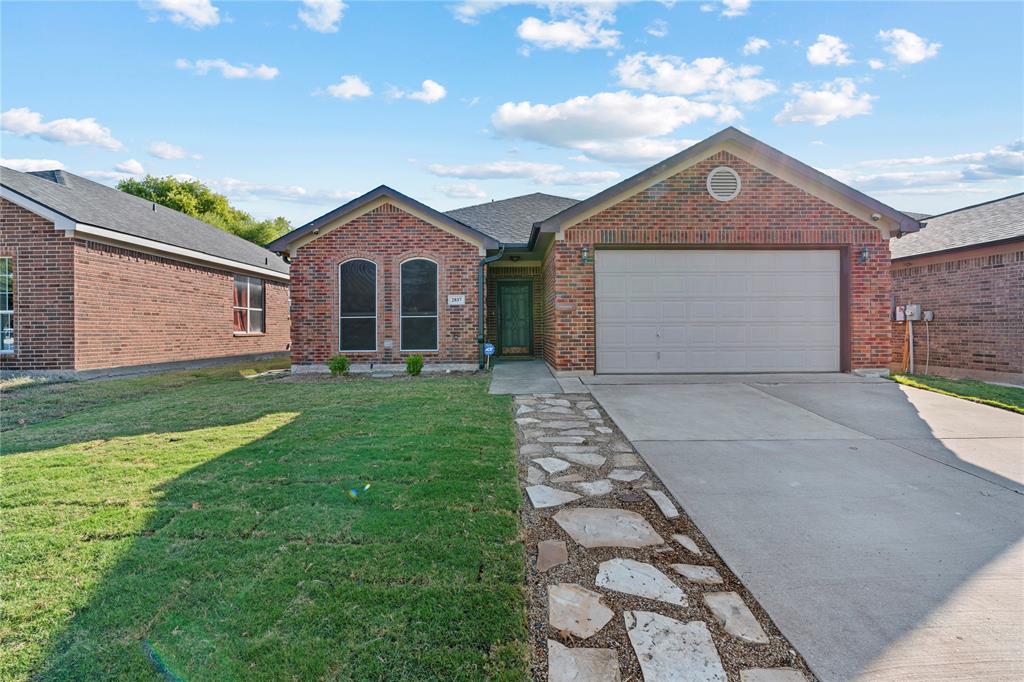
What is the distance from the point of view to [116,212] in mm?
11836

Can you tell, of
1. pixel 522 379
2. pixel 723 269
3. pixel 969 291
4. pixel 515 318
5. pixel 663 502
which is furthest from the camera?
pixel 515 318

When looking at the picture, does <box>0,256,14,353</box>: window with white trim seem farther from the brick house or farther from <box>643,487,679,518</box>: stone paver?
<box>643,487,679,518</box>: stone paver

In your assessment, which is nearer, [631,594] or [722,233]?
[631,594]

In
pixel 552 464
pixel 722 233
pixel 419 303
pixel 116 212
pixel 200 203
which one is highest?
pixel 200 203

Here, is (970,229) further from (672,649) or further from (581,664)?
(581,664)

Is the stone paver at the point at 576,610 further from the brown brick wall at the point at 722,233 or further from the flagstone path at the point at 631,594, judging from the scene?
the brown brick wall at the point at 722,233


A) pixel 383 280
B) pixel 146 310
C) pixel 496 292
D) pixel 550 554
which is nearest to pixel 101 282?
pixel 146 310

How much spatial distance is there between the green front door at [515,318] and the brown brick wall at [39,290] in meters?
9.52

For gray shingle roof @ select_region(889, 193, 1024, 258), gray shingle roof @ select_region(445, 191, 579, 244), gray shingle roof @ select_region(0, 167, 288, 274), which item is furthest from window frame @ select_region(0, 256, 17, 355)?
gray shingle roof @ select_region(889, 193, 1024, 258)

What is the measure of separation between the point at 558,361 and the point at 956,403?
5.91m

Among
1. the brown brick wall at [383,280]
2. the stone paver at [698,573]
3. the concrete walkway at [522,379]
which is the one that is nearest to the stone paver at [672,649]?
the stone paver at [698,573]

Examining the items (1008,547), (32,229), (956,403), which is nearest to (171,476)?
(1008,547)

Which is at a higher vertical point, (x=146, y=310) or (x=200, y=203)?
(x=200, y=203)

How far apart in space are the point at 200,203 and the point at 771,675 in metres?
48.5
